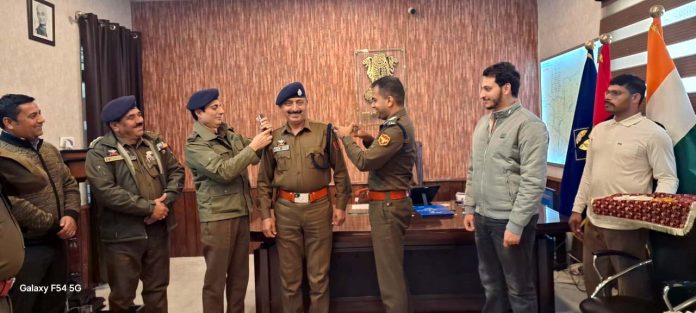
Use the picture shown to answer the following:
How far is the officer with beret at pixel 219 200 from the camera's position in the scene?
9.03ft

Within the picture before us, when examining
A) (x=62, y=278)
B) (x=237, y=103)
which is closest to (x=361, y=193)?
(x=237, y=103)

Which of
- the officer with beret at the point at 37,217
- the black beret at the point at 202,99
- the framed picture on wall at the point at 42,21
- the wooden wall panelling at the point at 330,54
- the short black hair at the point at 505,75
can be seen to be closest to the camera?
the short black hair at the point at 505,75

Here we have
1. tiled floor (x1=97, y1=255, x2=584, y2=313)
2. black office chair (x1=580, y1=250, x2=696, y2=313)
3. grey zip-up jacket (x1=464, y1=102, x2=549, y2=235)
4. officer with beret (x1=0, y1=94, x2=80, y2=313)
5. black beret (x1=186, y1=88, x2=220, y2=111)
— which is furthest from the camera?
tiled floor (x1=97, y1=255, x2=584, y2=313)

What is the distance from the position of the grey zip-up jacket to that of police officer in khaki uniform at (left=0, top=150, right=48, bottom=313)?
6.61 ft

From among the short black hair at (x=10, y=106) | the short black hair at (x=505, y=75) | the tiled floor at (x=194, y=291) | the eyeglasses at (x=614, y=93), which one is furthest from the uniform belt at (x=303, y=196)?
the eyeglasses at (x=614, y=93)

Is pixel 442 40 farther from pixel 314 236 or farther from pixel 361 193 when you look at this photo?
pixel 314 236

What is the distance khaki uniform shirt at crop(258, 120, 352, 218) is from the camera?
9.14ft

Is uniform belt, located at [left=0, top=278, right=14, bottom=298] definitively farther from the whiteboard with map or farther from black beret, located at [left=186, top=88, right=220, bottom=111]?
the whiteboard with map

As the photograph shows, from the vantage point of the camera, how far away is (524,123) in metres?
2.31

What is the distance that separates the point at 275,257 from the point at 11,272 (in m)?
1.49

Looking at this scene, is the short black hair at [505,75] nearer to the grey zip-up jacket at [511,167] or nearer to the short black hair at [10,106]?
the grey zip-up jacket at [511,167]

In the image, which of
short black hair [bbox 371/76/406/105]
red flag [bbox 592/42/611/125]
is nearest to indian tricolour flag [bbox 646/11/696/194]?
red flag [bbox 592/42/611/125]

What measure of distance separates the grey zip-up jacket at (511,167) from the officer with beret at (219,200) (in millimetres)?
1174

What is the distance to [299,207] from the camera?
2.76 metres
